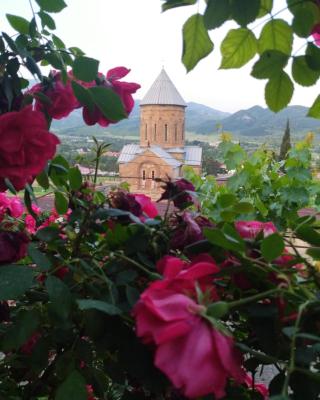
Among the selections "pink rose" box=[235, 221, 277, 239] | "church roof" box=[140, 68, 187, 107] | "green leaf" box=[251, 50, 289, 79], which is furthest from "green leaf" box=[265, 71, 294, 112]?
"church roof" box=[140, 68, 187, 107]

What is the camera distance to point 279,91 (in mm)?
426

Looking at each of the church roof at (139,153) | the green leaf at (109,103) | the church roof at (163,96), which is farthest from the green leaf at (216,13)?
the church roof at (163,96)

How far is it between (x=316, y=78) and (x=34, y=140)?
0.27 meters

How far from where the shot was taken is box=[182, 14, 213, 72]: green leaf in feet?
1.40

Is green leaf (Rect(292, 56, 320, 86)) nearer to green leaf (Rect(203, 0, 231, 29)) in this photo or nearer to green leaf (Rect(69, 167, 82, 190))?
green leaf (Rect(203, 0, 231, 29))

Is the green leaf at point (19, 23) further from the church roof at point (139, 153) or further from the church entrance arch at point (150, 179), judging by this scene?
the church roof at point (139, 153)

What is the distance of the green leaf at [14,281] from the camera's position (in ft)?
1.08

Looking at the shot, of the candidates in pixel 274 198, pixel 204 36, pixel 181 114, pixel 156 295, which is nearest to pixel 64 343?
pixel 156 295

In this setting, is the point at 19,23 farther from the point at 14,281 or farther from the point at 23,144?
the point at 14,281

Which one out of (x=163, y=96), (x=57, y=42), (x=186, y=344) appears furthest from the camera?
(x=163, y=96)

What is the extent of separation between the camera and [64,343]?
0.41 metres

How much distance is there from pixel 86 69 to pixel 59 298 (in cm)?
23

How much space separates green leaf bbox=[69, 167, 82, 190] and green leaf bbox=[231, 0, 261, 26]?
23cm

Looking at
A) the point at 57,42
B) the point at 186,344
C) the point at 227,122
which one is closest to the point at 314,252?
the point at 186,344
